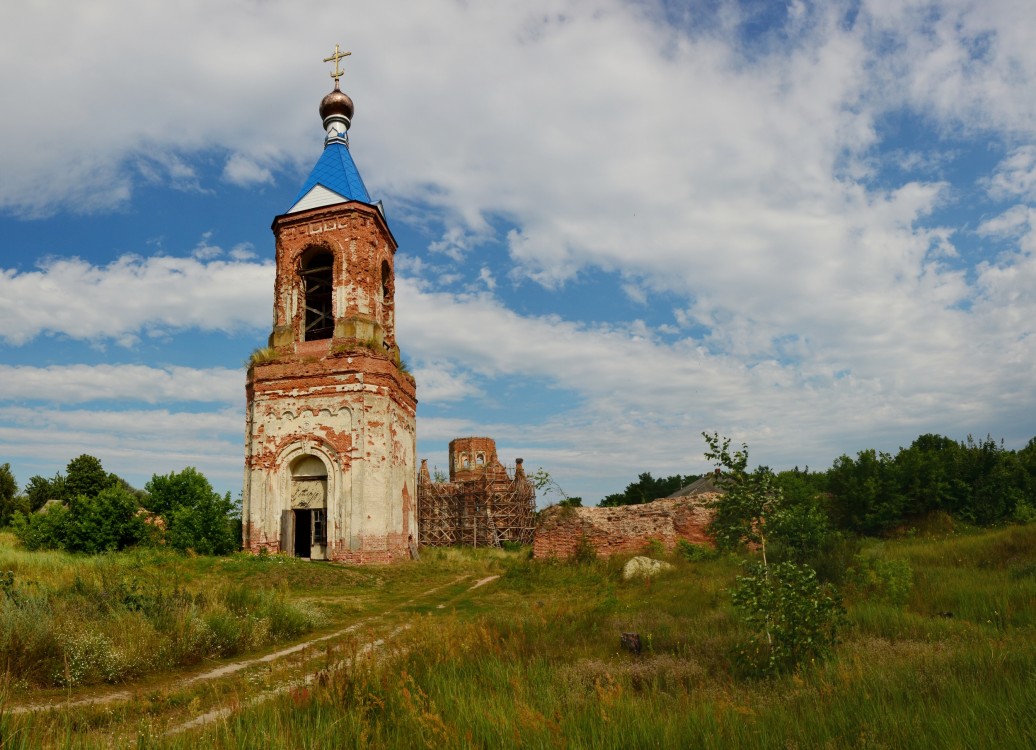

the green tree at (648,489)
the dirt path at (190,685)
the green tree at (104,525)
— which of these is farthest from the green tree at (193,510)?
the green tree at (648,489)

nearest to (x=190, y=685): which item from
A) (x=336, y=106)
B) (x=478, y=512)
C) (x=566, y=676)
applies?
A: (x=566, y=676)

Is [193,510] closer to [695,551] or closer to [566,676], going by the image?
[695,551]

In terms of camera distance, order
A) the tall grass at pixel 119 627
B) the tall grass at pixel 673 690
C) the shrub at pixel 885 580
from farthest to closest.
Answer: the shrub at pixel 885 580
the tall grass at pixel 119 627
the tall grass at pixel 673 690

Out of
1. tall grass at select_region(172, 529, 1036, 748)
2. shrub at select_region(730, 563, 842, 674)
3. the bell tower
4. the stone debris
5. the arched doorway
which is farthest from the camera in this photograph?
the arched doorway

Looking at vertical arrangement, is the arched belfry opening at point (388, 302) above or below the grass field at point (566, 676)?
above

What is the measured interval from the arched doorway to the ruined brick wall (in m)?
6.72

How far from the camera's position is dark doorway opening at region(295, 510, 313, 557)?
1927 cm

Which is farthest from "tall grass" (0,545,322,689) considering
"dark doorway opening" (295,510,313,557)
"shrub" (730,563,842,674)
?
"dark doorway opening" (295,510,313,557)

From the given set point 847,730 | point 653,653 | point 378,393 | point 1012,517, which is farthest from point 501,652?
point 1012,517

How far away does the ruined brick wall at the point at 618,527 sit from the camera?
58.1 feet

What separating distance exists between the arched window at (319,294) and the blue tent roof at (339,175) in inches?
91.9

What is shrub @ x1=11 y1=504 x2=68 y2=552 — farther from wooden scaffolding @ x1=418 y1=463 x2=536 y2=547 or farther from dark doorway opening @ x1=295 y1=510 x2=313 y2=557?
wooden scaffolding @ x1=418 y1=463 x2=536 y2=547

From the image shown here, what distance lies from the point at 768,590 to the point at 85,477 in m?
35.6

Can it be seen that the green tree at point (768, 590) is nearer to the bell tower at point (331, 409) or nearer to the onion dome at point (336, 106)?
the bell tower at point (331, 409)
